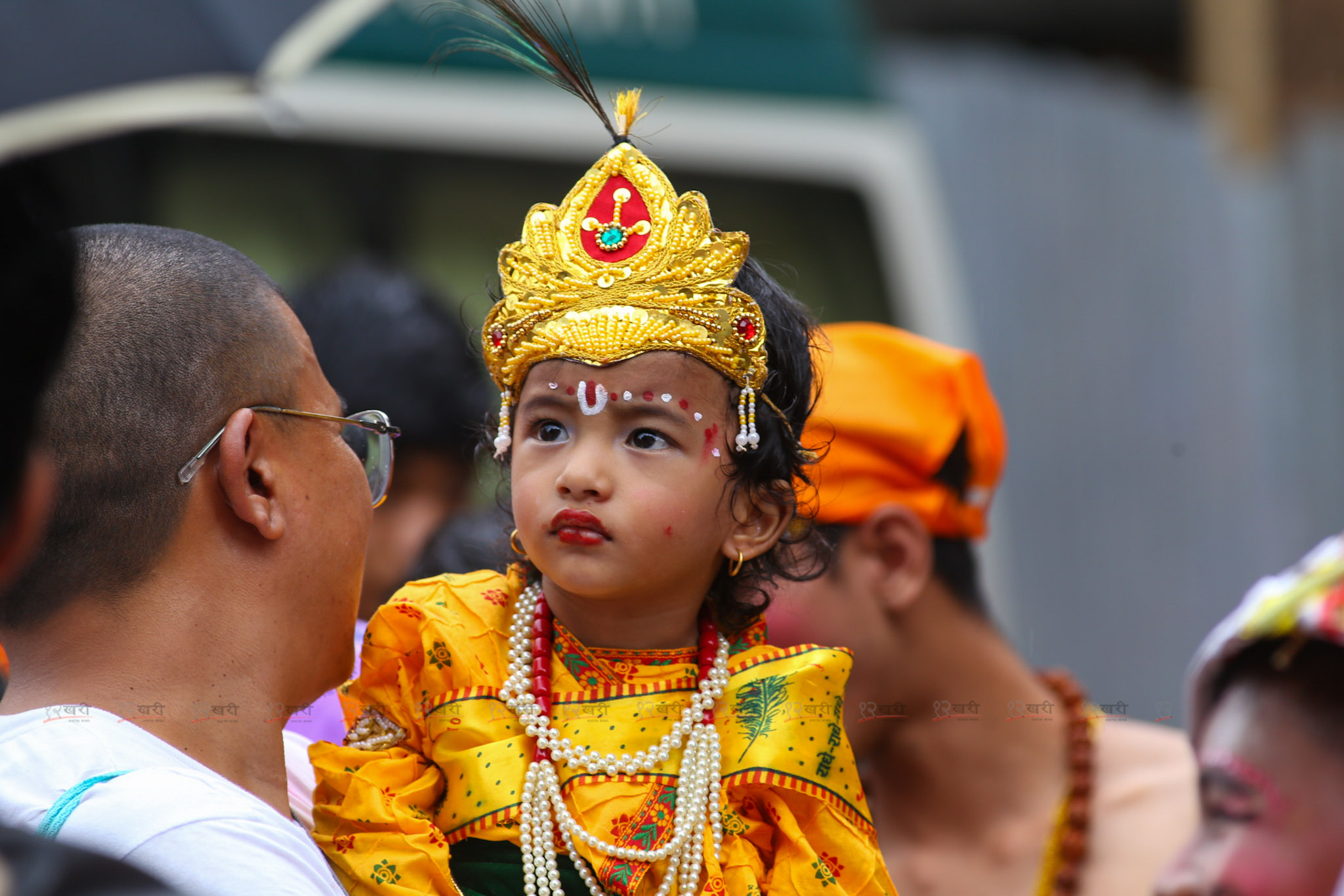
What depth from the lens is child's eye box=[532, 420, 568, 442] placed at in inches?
90.3

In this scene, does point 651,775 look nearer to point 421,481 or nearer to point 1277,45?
point 421,481

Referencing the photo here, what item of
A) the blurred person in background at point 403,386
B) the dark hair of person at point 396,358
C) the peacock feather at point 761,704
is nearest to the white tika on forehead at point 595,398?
the peacock feather at point 761,704

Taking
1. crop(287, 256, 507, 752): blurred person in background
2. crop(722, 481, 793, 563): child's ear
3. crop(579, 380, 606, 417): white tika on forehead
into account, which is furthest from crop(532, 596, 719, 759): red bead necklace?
crop(287, 256, 507, 752): blurred person in background

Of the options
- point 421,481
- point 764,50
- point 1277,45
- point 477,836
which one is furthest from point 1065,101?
point 477,836

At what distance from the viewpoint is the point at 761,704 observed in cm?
230

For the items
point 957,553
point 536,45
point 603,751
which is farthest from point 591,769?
point 957,553

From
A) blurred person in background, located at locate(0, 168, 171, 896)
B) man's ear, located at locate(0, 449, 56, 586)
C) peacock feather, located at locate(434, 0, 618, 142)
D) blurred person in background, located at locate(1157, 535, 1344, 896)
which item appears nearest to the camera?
blurred person in background, located at locate(0, 168, 171, 896)

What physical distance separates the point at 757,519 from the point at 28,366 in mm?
1247

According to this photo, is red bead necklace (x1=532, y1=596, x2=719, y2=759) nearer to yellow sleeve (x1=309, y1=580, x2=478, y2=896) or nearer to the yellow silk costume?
the yellow silk costume

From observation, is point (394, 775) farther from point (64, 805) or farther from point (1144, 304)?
point (1144, 304)

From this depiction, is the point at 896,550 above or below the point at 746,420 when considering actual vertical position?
below

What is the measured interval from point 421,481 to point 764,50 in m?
3.40

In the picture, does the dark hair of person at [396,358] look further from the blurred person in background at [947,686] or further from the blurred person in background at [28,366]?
the blurred person in background at [28,366]

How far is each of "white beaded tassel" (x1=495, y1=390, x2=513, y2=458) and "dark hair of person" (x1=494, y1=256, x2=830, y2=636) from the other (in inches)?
14.3
